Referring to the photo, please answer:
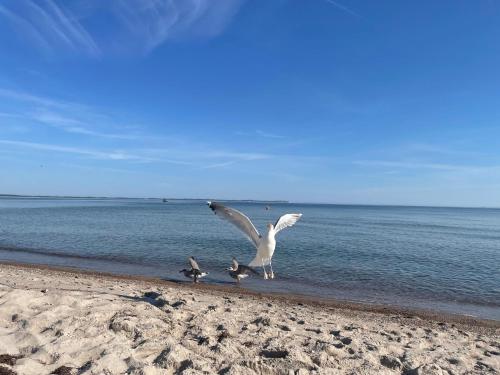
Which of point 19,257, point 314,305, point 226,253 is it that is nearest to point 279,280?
point 314,305

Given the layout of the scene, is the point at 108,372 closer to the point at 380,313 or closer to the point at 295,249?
the point at 380,313

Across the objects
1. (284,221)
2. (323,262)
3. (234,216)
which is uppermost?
(234,216)

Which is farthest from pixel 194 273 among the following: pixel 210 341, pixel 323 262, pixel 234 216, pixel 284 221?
pixel 210 341

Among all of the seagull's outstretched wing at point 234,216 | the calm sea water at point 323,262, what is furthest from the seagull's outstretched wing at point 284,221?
the calm sea water at point 323,262

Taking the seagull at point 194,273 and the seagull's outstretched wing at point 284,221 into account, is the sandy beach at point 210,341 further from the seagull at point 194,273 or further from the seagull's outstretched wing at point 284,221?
the seagull at point 194,273

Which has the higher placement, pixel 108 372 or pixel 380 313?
pixel 108 372

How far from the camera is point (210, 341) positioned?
6.82 m

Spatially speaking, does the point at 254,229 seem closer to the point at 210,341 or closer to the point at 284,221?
the point at 284,221

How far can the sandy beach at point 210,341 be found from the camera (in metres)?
5.77

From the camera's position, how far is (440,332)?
30.5ft

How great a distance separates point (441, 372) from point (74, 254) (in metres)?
21.3

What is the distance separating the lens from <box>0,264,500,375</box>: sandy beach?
18.9ft

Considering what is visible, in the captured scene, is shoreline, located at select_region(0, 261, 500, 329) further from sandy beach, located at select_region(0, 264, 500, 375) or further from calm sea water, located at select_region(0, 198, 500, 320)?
sandy beach, located at select_region(0, 264, 500, 375)

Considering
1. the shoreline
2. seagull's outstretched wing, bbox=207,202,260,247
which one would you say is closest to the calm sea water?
the shoreline
